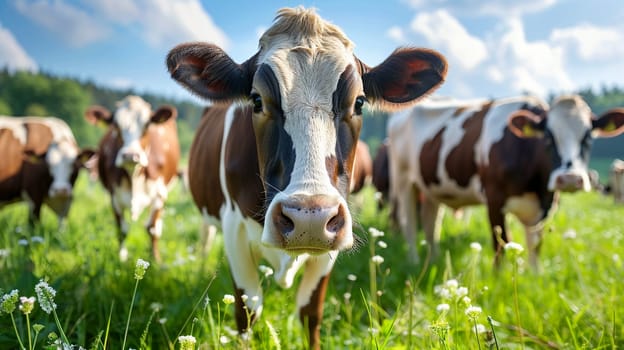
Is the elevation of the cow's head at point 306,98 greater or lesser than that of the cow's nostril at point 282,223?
greater

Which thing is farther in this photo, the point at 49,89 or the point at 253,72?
the point at 49,89

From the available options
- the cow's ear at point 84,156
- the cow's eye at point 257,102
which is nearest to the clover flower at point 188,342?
the cow's eye at point 257,102

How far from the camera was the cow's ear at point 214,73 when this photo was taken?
2.44 meters

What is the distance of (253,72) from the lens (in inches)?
96.0

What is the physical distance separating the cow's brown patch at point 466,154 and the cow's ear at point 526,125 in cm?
79

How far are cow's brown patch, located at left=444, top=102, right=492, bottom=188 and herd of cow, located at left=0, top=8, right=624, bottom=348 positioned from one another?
0.02 metres

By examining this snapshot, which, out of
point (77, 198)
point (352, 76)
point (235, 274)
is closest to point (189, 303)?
point (235, 274)

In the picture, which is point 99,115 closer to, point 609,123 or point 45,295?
point 45,295

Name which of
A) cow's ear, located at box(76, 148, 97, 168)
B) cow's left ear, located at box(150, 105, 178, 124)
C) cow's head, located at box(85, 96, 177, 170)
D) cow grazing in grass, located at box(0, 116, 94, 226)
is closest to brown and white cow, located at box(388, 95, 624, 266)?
cow's left ear, located at box(150, 105, 178, 124)

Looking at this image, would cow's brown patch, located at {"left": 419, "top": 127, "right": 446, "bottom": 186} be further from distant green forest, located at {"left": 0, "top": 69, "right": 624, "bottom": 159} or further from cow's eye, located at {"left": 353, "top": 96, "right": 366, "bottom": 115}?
distant green forest, located at {"left": 0, "top": 69, "right": 624, "bottom": 159}

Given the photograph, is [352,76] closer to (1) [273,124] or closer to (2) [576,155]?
(1) [273,124]

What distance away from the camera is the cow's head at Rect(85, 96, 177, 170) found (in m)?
5.75

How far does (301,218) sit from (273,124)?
636 millimetres

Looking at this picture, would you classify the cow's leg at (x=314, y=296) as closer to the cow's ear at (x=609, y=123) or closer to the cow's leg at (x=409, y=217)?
the cow's leg at (x=409, y=217)
